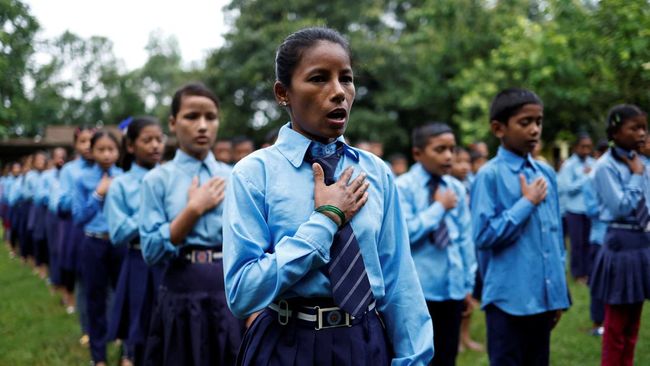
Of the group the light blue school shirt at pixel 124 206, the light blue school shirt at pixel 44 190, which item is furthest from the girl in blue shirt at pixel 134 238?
the light blue school shirt at pixel 44 190

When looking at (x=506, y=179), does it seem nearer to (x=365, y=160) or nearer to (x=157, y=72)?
(x=365, y=160)

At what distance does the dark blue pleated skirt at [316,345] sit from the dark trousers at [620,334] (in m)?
2.98

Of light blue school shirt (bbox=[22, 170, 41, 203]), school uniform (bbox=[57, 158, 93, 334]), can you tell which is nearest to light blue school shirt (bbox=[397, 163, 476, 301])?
school uniform (bbox=[57, 158, 93, 334])

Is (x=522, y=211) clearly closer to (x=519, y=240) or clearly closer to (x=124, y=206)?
(x=519, y=240)

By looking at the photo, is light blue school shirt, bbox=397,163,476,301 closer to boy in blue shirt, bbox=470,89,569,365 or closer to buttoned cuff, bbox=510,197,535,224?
boy in blue shirt, bbox=470,89,569,365

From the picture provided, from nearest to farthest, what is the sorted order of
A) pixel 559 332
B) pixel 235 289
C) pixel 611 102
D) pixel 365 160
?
pixel 235 289, pixel 365 160, pixel 559 332, pixel 611 102

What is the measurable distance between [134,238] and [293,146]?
3023mm

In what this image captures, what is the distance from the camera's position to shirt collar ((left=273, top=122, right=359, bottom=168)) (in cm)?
216

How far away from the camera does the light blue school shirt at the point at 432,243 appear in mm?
4379

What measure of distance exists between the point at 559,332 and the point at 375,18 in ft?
62.5

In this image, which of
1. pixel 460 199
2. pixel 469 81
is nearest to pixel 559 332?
pixel 460 199

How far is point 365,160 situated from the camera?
232 cm

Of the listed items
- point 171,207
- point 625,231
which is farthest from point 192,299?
point 625,231

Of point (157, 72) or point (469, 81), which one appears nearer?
point (469, 81)
